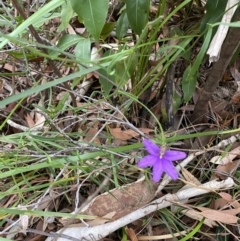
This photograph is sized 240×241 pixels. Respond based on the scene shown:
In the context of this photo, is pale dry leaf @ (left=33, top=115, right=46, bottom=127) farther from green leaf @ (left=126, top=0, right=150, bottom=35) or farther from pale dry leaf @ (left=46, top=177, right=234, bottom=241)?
green leaf @ (left=126, top=0, right=150, bottom=35)

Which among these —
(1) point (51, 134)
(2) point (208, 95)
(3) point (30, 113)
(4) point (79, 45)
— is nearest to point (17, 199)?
(1) point (51, 134)

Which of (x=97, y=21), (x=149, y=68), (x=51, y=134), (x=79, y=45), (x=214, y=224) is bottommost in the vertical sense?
(x=214, y=224)

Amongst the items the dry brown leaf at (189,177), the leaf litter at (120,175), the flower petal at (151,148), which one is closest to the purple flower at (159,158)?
the flower petal at (151,148)

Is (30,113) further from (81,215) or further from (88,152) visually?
(81,215)

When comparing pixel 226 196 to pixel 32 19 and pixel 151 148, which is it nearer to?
pixel 151 148

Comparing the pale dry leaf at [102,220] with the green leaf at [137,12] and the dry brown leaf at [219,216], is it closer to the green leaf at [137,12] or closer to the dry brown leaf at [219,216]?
the dry brown leaf at [219,216]

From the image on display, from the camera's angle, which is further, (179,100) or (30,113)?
(30,113)
